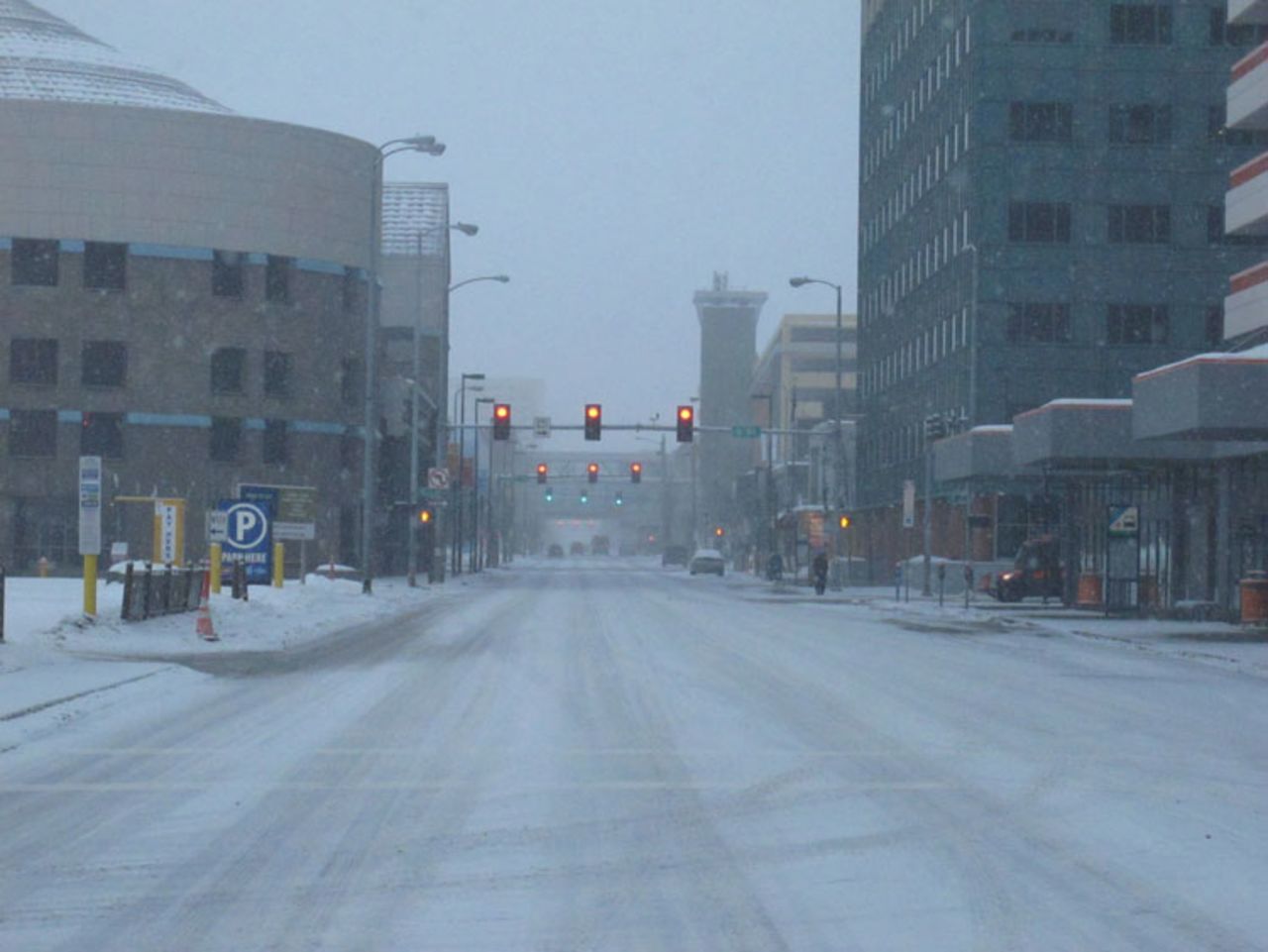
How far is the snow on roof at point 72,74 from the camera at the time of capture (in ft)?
239

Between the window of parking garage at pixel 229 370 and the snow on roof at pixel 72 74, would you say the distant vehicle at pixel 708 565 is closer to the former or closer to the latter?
the window of parking garage at pixel 229 370

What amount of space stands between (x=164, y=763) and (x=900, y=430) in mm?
77496

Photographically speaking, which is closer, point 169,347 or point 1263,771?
point 1263,771

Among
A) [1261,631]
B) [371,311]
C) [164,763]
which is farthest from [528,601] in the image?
[164,763]

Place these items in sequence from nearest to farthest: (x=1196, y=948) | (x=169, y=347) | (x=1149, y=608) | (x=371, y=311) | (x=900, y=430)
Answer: (x=1196, y=948) → (x=1149, y=608) → (x=371, y=311) → (x=169, y=347) → (x=900, y=430)

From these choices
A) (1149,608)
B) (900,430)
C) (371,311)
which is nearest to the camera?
(1149,608)

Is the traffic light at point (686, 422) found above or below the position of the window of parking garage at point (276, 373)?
below

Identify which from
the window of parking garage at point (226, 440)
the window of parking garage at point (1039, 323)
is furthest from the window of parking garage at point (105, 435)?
the window of parking garage at point (1039, 323)

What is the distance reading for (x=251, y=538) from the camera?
35.5m

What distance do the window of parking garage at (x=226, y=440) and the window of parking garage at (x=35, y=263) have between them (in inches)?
331

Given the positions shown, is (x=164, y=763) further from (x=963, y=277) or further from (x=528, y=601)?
(x=963, y=277)

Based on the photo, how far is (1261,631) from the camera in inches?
1409

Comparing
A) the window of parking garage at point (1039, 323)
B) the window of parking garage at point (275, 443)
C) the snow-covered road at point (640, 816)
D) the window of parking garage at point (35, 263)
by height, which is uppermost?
the window of parking garage at point (35, 263)

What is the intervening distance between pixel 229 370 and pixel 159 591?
44332 mm
